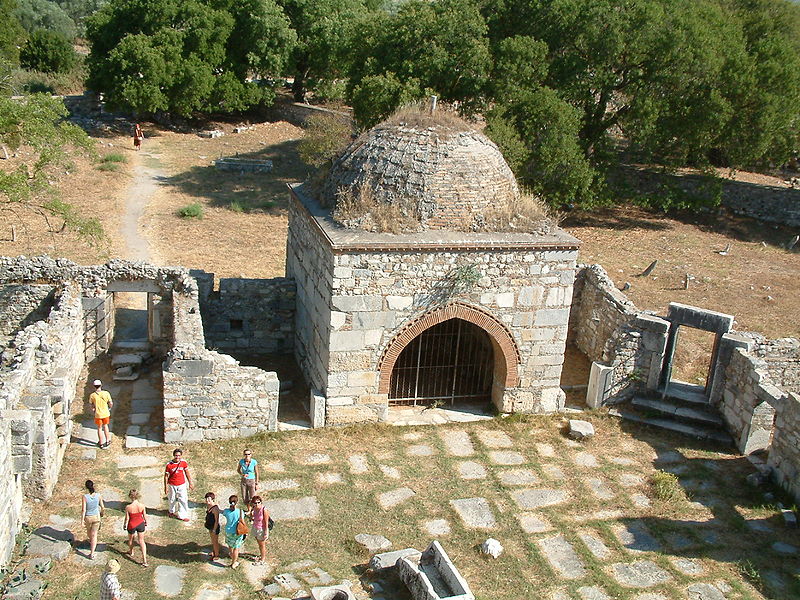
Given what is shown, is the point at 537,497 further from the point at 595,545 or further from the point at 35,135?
the point at 35,135

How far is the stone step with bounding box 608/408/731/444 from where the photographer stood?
600 inches

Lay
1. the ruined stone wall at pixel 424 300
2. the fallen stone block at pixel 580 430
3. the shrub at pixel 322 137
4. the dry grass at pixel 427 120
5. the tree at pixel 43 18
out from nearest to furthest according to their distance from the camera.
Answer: the ruined stone wall at pixel 424 300
the fallen stone block at pixel 580 430
the dry grass at pixel 427 120
the shrub at pixel 322 137
the tree at pixel 43 18

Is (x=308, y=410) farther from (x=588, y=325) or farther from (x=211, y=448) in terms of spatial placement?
Result: (x=588, y=325)

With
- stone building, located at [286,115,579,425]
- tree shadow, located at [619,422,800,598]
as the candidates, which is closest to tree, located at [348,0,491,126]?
stone building, located at [286,115,579,425]

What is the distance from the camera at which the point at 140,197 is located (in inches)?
1156

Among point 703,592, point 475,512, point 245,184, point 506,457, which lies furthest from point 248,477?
point 245,184

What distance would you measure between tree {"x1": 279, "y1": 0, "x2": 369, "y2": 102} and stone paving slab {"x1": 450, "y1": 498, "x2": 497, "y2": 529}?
31.1 metres

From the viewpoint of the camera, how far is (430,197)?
14500 mm

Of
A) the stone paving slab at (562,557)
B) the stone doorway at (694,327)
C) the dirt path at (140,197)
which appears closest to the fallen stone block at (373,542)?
the stone paving slab at (562,557)

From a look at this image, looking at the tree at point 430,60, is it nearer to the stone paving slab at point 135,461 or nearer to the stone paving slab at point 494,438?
the stone paving slab at point 494,438

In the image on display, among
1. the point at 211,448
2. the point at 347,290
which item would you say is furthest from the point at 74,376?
the point at 347,290

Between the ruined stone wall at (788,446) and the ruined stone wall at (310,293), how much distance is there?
25.3ft

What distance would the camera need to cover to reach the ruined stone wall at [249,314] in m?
17.2

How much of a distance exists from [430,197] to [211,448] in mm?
5712
